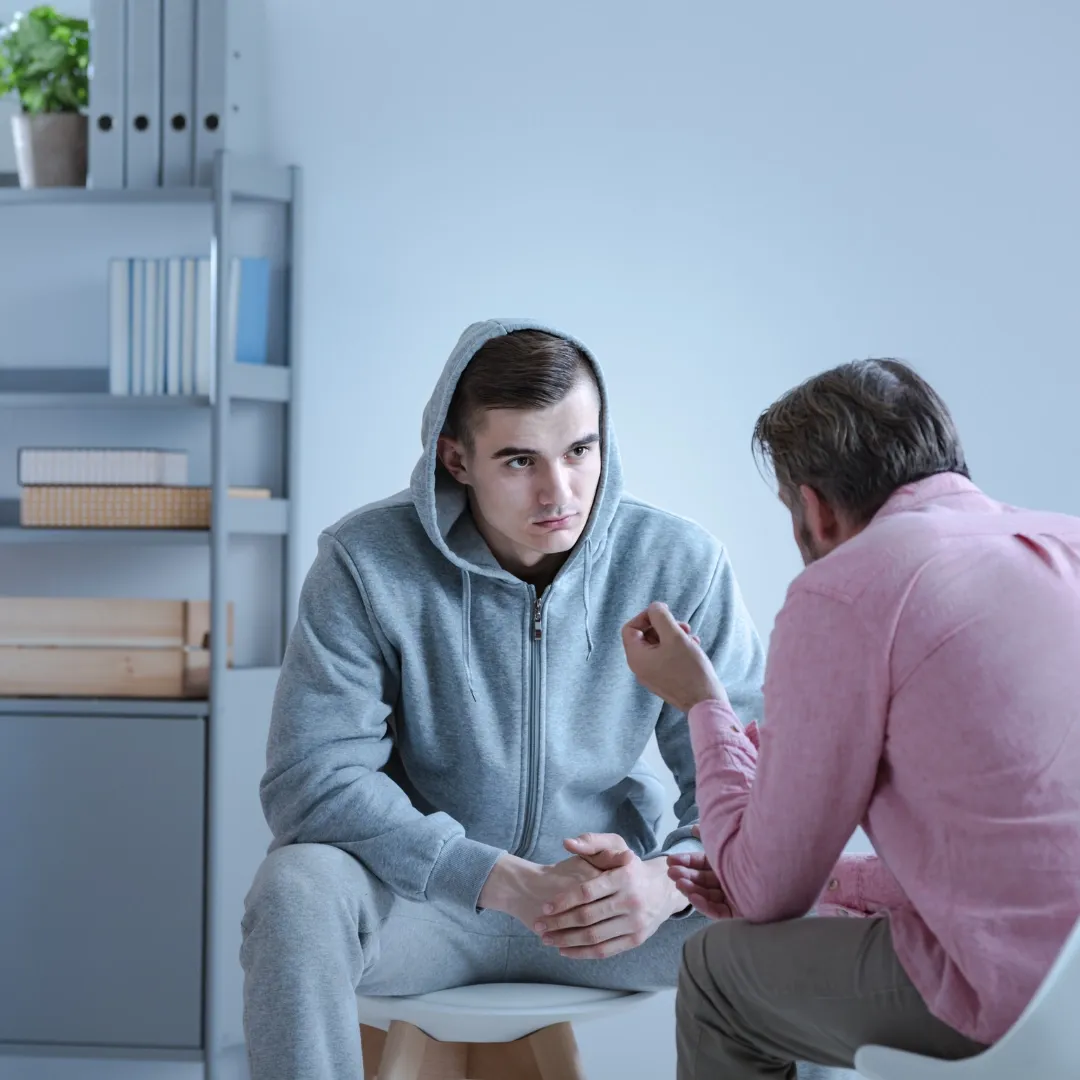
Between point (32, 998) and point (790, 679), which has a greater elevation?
point (790, 679)

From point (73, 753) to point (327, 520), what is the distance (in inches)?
25.2

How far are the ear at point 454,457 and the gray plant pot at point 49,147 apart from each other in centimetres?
116

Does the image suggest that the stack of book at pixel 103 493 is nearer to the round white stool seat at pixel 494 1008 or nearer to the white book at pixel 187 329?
the white book at pixel 187 329

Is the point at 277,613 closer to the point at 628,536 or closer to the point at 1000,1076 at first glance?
the point at 628,536

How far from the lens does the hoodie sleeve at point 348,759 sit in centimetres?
153

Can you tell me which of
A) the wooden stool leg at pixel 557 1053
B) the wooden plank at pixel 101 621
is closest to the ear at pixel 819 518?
the wooden stool leg at pixel 557 1053

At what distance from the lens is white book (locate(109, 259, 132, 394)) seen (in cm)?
239

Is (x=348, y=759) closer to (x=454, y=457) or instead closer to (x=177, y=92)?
(x=454, y=457)

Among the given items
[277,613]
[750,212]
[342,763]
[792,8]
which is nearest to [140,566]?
[277,613]

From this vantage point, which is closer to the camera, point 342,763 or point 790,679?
point 790,679

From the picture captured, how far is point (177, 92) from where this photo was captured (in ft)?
7.93

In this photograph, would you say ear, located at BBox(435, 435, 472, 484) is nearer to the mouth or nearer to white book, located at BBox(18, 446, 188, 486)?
the mouth

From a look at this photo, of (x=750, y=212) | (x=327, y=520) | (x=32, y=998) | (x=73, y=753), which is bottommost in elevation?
(x=32, y=998)

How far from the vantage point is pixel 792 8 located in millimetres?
2490
